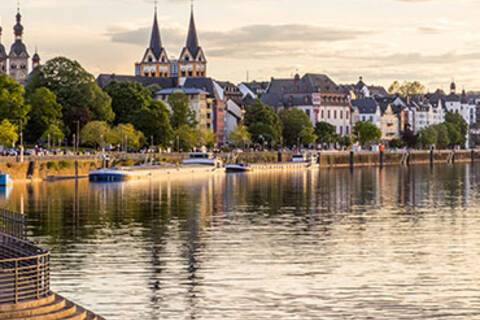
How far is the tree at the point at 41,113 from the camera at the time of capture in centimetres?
13725

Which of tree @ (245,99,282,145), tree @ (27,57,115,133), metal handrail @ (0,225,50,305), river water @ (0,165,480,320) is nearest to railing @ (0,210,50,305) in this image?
metal handrail @ (0,225,50,305)

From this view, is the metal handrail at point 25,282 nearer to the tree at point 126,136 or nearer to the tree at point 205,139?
the tree at point 126,136

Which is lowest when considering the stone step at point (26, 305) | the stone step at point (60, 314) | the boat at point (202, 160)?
the stone step at point (60, 314)

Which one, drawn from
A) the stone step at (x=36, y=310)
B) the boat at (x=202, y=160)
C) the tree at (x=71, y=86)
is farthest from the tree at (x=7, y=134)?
the stone step at (x=36, y=310)

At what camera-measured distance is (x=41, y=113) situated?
137375 millimetres

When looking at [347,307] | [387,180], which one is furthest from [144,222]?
[387,180]

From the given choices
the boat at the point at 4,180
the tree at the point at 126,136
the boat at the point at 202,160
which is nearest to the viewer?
the boat at the point at 4,180

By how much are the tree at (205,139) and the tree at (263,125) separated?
25.7 ft

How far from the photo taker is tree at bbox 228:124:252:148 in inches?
7500

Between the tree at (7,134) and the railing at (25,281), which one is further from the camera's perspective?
the tree at (7,134)

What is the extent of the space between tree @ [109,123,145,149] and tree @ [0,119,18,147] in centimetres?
1724

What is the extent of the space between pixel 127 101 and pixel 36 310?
128 meters

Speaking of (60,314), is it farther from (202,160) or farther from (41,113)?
(202,160)

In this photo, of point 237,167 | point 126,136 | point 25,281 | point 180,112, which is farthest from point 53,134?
point 25,281
